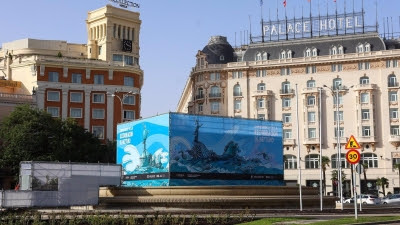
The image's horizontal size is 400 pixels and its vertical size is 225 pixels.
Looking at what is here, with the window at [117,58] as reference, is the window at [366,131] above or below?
below

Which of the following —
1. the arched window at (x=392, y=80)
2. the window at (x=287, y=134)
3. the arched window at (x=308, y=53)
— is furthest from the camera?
the arched window at (x=308, y=53)

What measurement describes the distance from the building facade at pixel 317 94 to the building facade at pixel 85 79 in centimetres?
1534

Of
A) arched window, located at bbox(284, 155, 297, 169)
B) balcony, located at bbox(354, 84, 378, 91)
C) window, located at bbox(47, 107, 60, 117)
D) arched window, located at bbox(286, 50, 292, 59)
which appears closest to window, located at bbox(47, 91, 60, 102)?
window, located at bbox(47, 107, 60, 117)

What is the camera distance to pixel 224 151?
54625mm

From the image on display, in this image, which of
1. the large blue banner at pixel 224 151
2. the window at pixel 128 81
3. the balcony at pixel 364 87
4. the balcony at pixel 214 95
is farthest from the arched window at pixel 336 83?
the large blue banner at pixel 224 151

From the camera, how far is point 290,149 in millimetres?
98500

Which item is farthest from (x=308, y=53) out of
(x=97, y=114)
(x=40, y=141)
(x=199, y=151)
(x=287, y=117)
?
(x=199, y=151)

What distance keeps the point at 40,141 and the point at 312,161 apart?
156ft

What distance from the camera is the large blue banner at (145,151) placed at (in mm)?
51112

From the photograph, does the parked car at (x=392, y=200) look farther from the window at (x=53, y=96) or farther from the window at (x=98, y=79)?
the window at (x=53, y=96)

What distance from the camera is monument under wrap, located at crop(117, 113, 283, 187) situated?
51.2 meters

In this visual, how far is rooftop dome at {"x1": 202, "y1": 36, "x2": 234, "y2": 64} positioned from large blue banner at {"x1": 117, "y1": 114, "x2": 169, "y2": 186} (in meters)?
50.9

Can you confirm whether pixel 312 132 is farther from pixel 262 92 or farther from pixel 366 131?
pixel 262 92

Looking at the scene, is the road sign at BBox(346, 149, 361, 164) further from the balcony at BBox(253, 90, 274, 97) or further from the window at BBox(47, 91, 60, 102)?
the balcony at BBox(253, 90, 274, 97)
